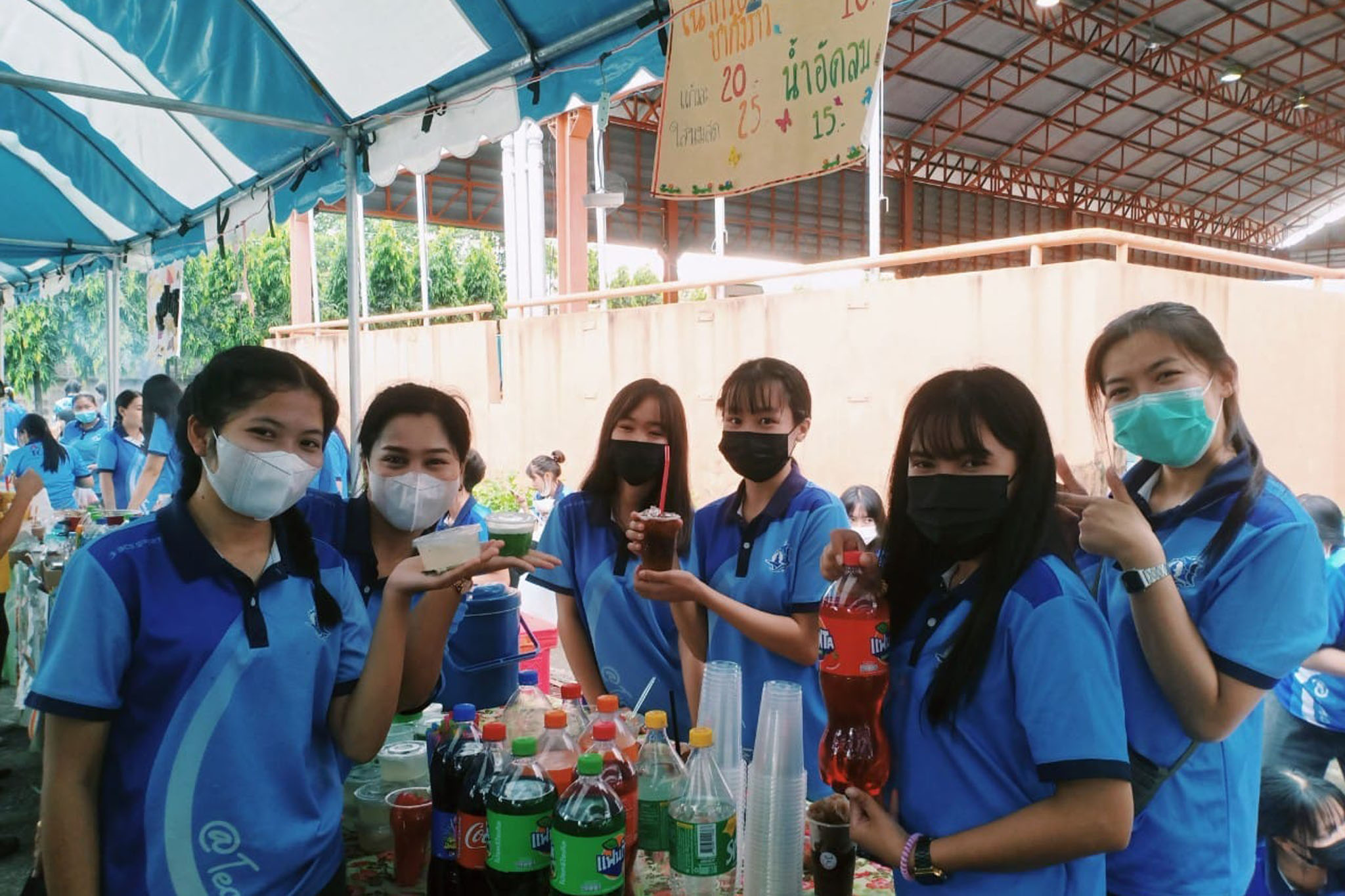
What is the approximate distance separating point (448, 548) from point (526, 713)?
525 mm

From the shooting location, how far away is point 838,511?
7.85 feet

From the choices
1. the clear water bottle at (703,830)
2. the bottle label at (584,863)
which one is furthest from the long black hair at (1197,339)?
the bottle label at (584,863)

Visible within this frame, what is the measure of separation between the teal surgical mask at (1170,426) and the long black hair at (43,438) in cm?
753

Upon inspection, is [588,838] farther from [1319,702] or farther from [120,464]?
[120,464]

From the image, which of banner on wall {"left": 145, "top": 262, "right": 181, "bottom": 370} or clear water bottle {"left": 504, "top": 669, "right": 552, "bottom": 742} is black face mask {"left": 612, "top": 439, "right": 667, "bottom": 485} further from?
banner on wall {"left": 145, "top": 262, "right": 181, "bottom": 370}

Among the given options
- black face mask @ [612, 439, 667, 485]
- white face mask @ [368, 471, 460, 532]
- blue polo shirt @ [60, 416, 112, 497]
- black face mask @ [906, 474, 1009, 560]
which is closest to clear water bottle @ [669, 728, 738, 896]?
black face mask @ [906, 474, 1009, 560]

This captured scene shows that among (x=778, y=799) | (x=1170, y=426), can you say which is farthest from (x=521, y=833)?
(x=1170, y=426)

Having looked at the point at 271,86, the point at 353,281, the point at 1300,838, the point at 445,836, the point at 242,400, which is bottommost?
the point at 1300,838

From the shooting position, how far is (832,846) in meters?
1.48

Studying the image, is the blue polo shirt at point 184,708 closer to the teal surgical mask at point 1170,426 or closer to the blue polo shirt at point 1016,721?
the blue polo shirt at point 1016,721

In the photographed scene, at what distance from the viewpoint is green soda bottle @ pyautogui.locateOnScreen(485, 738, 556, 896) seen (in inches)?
55.1

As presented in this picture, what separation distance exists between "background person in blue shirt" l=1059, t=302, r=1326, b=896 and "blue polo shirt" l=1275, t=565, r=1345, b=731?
5.63 feet

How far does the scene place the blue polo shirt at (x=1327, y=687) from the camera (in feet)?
10.3

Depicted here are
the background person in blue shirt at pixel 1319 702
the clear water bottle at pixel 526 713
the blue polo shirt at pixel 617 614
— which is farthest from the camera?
the background person in blue shirt at pixel 1319 702
